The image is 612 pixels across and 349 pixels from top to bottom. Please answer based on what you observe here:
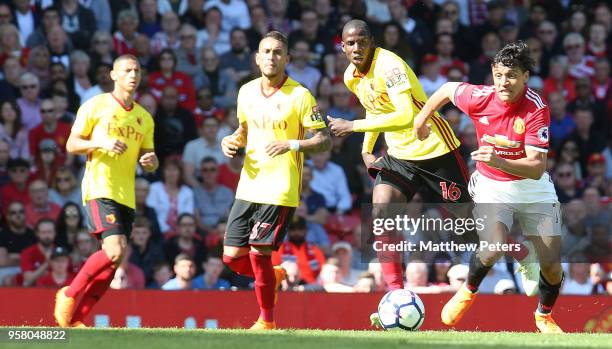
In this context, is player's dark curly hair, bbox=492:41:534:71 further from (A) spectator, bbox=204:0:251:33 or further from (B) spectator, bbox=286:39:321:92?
(A) spectator, bbox=204:0:251:33

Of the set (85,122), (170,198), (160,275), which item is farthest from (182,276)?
(85,122)

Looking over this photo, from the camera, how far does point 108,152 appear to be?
1038 cm

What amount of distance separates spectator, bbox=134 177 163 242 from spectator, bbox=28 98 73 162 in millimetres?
1048

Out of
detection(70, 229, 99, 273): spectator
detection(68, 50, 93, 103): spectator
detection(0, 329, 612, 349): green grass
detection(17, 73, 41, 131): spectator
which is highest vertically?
detection(68, 50, 93, 103): spectator

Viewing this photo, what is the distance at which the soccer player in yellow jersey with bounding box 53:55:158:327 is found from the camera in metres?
10.3

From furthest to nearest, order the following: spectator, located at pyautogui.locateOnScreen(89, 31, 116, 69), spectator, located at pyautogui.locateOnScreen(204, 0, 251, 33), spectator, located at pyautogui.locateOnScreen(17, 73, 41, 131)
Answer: spectator, located at pyautogui.locateOnScreen(204, 0, 251, 33)
spectator, located at pyautogui.locateOnScreen(89, 31, 116, 69)
spectator, located at pyautogui.locateOnScreen(17, 73, 41, 131)

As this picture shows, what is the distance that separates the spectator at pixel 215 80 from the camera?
1597 centimetres

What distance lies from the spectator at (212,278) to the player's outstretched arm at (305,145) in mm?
3755

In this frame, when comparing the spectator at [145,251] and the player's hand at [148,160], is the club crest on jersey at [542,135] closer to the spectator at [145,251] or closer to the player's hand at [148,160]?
the player's hand at [148,160]

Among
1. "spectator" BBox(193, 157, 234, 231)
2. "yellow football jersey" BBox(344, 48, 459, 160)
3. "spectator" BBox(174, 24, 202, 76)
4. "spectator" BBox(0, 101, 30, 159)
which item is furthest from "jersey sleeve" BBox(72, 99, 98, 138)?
"spectator" BBox(174, 24, 202, 76)

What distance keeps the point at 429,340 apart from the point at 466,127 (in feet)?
23.2

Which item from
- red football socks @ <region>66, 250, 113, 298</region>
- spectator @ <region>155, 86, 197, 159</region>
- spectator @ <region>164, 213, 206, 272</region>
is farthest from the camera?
spectator @ <region>155, 86, 197, 159</region>

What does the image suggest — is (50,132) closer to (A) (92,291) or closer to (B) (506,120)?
(A) (92,291)

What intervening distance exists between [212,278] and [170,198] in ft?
5.36
